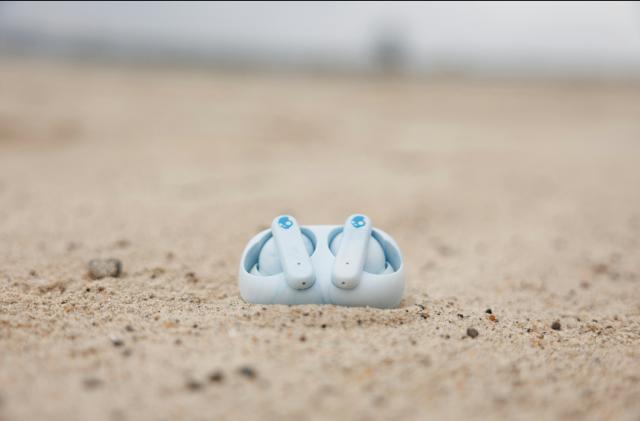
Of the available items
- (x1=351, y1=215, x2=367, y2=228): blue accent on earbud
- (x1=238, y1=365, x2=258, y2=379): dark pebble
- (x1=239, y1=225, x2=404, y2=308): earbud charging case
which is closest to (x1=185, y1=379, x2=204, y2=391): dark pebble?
(x1=238, y1=365, x2=258, y2=379): dark pebble

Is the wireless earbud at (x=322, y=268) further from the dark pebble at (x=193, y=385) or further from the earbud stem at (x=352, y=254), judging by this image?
the dark pebble at (x=193, y=385)

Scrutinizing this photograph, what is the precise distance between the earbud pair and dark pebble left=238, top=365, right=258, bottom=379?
21.8 inches

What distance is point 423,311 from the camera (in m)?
2.93

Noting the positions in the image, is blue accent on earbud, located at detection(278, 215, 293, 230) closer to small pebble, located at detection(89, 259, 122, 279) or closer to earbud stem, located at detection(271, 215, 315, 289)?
earbud stem, located at detection(271, 215, 315, 289)

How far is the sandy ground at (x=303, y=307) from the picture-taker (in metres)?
2.18

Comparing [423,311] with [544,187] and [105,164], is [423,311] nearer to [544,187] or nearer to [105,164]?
[544,187]

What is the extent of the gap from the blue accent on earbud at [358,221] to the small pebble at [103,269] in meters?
1.51

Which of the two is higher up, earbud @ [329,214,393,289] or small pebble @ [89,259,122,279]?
earbud @ [329,214,393,289]

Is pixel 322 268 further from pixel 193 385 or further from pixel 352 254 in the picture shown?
pixel 193 385

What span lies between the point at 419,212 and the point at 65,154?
4.74 meters

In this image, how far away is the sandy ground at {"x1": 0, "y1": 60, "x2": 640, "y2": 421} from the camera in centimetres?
218

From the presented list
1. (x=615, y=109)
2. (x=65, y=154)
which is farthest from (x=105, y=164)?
(x=615, y=109)

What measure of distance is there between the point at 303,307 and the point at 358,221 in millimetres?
543

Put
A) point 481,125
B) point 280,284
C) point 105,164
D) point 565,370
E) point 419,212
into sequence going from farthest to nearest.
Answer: point 481,125 < point 105,164 < point 419,212 < point 280,284 < point 565,370
